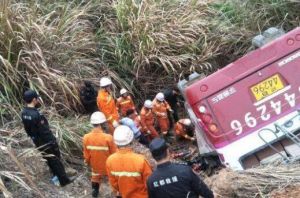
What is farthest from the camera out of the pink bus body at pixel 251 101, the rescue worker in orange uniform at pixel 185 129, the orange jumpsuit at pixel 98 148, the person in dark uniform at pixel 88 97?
the person in dark uniform at pixel 88 97

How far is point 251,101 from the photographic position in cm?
668

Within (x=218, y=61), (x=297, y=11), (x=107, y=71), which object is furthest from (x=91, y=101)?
(x=297, y=11)

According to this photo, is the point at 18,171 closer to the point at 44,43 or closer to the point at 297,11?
the point at 44,43

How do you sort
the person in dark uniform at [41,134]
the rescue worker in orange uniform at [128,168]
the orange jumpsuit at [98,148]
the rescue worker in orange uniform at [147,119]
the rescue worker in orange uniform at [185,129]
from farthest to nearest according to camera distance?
the rescue worker in orange uniform at [147,119] < the rescue worker in orange uniform at [185,129] < the person in dark uniform at [41,134] < the orange jumpsuit at [98,148] < the rescue worker in orange uniform at [128,168]

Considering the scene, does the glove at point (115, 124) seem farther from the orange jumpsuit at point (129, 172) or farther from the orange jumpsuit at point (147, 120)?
the orange jumpsuit at point (129, 172)

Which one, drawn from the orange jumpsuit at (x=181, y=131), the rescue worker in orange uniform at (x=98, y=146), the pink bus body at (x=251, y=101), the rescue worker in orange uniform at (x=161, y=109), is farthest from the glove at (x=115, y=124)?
the pink bus body at (x=251, y=101)

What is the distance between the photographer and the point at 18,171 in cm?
645

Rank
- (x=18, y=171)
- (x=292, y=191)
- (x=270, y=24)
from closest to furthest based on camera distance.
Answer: (x=292, y=191)
(x=18, y=171)
(x=270, y=24)

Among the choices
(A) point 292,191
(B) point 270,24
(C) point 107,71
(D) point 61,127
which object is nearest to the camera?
(A) point 292,191

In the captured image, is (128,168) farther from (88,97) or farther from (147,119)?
(88,97)

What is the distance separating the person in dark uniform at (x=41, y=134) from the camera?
22.4ft

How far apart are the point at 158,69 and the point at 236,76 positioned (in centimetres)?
403

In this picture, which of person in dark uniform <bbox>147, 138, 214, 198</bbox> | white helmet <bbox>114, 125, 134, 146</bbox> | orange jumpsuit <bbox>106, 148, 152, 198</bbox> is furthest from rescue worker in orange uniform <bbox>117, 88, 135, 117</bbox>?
person in dark uniform <bbox>147, 138, 214, 198</bbox>

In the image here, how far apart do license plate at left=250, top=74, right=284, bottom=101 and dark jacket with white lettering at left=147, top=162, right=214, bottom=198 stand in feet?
7.28
